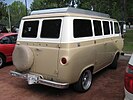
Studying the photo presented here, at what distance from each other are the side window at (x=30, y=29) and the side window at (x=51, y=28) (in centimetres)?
29

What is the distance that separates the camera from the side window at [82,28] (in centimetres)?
551

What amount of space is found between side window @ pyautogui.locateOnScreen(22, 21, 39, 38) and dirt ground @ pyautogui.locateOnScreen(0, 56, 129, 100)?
163 centimetres

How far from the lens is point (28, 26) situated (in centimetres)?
615

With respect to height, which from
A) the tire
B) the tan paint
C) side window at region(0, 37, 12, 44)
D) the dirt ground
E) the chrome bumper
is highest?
side window at region(0, 37, 12, 44)

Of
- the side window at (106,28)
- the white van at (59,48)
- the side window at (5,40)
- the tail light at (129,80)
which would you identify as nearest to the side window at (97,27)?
the white van at (59,48)

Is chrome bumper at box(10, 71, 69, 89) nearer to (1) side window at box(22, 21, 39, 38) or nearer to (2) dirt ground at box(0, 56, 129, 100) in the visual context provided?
(2) dirt ground at box(0, 56, 129, 100)

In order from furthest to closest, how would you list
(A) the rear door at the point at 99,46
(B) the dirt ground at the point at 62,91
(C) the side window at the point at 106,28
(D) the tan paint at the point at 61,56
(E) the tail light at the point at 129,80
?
(C) the side window at the point at 106,28 → (A) the rear door at the point at 99,46 → (B) the dirt ground at the point at 62,91 → (D) the tan paint at the point at 61,56 → (E) the tail light at the point at 129,80

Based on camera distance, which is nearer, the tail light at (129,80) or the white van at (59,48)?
the tail light at (129,80)

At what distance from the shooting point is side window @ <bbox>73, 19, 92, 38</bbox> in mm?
5508

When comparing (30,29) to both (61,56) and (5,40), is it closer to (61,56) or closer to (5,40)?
(61,56)

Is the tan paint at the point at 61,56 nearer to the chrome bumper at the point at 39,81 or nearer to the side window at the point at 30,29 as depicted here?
the chrome bumper at the point at 39,81

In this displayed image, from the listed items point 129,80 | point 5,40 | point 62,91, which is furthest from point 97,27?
point 5,40

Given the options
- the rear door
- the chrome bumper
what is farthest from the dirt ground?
the rear door

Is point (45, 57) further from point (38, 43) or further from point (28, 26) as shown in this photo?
point (28, 26)
